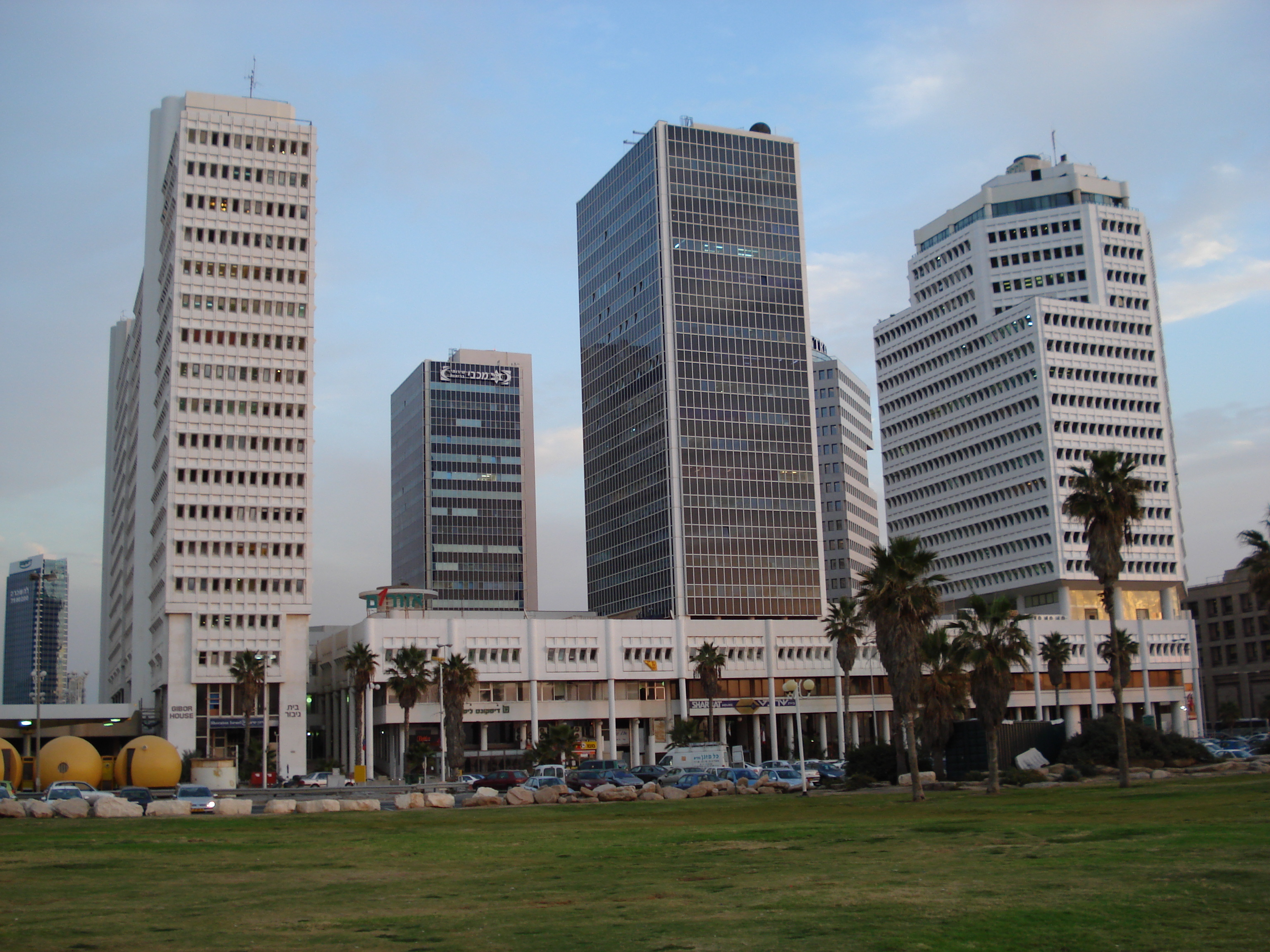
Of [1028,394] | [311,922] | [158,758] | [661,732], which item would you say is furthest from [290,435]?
[311,922]

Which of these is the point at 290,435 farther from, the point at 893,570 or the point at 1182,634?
the point at 1182,634

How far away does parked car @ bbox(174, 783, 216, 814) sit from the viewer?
5356cm

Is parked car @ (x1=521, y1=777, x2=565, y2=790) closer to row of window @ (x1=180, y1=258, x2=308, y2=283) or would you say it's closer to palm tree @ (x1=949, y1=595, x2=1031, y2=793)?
palm tree @ (x1=949, y1=595, x2=1031, y2=793)

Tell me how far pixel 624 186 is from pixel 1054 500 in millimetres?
71268

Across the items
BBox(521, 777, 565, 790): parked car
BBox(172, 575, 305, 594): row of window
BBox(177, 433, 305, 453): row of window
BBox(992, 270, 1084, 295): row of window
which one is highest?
BBox(992, 270, 1084, 295): row of window

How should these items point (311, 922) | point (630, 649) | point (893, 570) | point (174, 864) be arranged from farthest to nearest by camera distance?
point (630, 649) → point (893, 570) → point (174, 864) → point (311, 922)

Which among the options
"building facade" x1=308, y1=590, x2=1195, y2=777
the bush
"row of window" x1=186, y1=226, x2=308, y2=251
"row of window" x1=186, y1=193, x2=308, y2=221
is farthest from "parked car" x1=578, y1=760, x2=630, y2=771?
"row of window" x1=186, y1=193, x2=308, y2=221

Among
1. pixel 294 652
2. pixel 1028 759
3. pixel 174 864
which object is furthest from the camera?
pixel 294 652

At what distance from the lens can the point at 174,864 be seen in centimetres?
2862

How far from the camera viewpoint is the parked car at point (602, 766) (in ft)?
259

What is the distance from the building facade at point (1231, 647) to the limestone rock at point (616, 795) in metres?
136

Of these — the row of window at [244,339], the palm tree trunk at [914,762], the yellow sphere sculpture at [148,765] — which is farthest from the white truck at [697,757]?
the row of window at [244,339]

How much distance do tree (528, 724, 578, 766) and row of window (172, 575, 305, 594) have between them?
28.1 meters

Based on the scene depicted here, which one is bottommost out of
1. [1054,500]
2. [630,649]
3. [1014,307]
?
[630,649]
